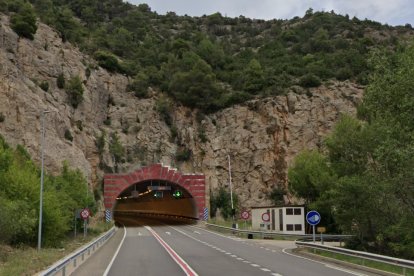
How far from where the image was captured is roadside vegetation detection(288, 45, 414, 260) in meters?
21.8

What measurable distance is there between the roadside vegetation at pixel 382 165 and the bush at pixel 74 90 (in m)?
44.4

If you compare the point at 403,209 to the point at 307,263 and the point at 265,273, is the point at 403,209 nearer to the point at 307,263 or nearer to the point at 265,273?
the point at 307,263

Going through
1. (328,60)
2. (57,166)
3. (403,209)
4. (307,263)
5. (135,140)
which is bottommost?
(307,263)

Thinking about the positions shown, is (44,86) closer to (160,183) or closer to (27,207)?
(160,183)

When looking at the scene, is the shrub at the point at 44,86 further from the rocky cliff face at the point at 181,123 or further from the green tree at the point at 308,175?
the green tree at the point at 308,175

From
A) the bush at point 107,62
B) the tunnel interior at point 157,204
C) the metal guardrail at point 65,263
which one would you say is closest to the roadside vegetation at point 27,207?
the metal guardrail at point 65,263

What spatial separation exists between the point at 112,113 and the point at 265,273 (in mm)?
65576

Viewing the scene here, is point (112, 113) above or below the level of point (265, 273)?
above

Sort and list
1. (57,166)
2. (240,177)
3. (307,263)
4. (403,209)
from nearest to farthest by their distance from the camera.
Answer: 1. (307,263)
2. (403,209)
3. (57,166)
4. (240,177)

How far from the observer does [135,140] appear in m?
77.2

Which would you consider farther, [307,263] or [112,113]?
[112,113]

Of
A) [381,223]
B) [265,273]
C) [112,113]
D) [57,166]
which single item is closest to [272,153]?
[112,113]

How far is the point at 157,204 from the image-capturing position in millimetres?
92875

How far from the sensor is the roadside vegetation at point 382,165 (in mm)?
21797
